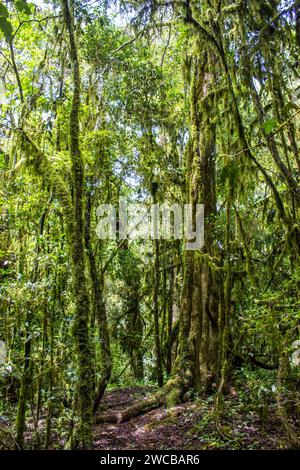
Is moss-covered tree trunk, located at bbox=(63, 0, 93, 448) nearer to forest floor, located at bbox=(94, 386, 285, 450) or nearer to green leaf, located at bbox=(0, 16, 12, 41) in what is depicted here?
forest floor, located at bbox=(94, 386, 285, 450)

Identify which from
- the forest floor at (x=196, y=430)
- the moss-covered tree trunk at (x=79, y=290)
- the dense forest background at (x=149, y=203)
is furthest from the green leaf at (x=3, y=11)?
the forest floor at (x=196, y=430)

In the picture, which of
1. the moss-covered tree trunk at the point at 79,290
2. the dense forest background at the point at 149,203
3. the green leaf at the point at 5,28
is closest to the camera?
the green leaf at the point at 5,28

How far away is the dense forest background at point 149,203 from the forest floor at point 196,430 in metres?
0.03

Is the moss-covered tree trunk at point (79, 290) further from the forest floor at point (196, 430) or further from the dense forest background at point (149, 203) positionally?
the forest floor at point (196, 430)

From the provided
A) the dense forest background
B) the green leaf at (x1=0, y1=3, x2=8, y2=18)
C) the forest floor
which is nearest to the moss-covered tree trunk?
the dense forest background

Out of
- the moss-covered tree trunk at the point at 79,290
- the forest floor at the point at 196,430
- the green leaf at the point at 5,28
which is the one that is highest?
the green leaf at the point at 5,28

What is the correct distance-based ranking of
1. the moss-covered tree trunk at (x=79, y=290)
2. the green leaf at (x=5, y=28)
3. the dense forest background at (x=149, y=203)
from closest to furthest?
the green leaf at (x=5, y=28)
the moss-covered tree trunk at (x=79, y=290)
the dense forest background at (x=149, y=203)

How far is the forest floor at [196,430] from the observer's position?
→ 5.62 m

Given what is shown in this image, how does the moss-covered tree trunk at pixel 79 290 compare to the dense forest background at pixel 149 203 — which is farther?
the dense forest background at pixel 149 203

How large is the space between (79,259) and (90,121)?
16.2 ft

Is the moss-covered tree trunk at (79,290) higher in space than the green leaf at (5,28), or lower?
lower

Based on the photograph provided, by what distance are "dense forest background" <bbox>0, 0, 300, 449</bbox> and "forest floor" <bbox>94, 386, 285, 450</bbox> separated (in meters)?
0.03

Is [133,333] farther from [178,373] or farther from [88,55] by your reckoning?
[88,55]

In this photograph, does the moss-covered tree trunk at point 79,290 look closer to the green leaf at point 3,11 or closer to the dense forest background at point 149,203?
the dense forest background at point 149,203
